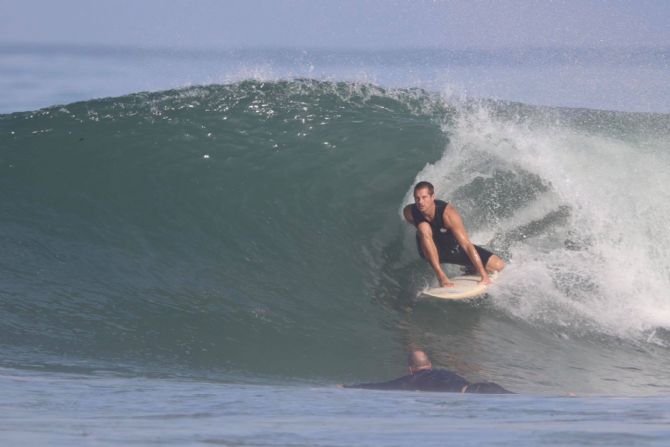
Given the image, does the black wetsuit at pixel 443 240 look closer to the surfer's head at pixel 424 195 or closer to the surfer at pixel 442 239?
the surfer at pixel 442 239

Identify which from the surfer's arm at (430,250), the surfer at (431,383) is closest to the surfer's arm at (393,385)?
the surfer at (431,383)

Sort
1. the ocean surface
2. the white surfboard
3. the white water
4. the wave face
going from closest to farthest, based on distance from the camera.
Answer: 1. the ocean surface
2. the wave face
3. the white surfboard
4. the white water

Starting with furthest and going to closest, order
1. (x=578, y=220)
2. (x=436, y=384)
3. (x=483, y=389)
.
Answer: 1. (x=578, y=220)
2. (x=436, y=384)
3. (x=483, y=389)

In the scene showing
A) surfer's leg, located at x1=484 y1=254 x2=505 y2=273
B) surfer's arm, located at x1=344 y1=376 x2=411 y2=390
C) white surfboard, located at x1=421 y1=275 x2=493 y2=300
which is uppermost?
surfer's leg, located at x1=484 y1=254 x2=505 y2=273

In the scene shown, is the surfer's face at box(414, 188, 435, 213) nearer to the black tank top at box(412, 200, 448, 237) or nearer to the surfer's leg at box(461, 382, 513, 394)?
the black tank top at box(412, 200, 448, 237)

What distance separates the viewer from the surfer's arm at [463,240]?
8023 millimetres

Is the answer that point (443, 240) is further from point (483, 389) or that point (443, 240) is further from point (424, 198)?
point (483, 389)

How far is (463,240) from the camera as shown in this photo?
8.06 meters

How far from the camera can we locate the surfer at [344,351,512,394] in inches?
216

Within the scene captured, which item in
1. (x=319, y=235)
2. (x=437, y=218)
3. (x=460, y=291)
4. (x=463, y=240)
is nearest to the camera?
(x=460, y=291)

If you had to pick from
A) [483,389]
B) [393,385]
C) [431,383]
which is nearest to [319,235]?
[393,385]

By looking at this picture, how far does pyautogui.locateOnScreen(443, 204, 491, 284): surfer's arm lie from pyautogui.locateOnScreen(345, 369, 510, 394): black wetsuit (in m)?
2.31

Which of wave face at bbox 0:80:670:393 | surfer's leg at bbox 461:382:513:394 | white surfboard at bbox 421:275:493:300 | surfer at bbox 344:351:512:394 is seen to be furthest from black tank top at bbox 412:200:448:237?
surfer's leg at bbox 461:382:513:394

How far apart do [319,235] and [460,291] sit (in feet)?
6.85
